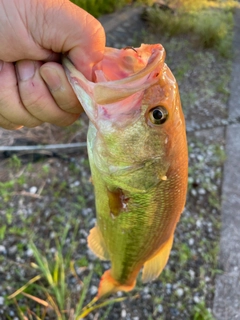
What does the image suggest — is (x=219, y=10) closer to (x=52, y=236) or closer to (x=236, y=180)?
(x=236, y=180)

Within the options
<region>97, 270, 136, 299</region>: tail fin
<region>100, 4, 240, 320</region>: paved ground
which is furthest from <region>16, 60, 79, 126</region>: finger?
<region>100, 4, 240, 320</region>: paved ground

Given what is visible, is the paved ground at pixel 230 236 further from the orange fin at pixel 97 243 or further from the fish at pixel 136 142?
the fish at pixel 136 142

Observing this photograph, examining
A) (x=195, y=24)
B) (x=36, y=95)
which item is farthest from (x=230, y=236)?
(x=195, y=24)

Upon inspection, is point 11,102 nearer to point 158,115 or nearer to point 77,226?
point 158,115

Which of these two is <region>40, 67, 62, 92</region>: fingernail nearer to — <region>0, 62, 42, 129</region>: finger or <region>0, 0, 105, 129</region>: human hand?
<region>0, 0, 105, 129</region>: human hand

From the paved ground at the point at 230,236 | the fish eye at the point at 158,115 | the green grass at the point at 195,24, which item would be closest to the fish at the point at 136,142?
the fish eye at the point at 158,115

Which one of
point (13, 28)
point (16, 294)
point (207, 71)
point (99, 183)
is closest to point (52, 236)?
point (16, 294)
